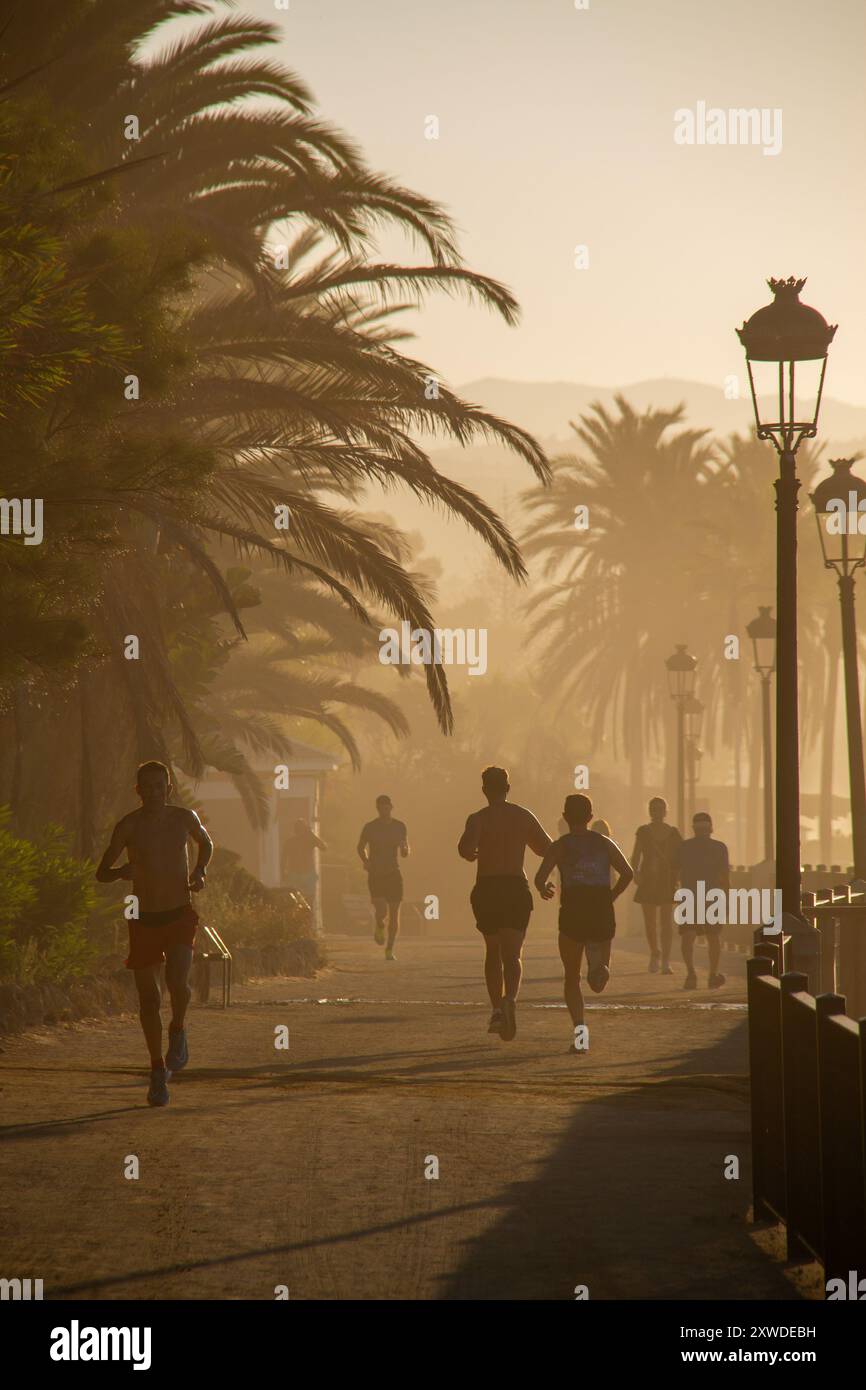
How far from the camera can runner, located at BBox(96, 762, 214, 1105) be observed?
10023 millimetres

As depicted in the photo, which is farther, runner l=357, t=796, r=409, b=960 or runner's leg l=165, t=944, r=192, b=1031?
runner l=357, t=796, r=409, b=960

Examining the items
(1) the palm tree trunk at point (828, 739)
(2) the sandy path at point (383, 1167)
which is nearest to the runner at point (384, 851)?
(2) the sandy path at point (383, 1167)

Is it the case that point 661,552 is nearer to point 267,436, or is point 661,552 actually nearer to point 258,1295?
point 267,436

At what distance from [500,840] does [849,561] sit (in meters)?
6.30

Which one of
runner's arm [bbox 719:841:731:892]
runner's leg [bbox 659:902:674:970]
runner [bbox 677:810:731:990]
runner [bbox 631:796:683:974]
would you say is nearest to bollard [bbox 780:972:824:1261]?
runner [bbox 677:810:731:990]

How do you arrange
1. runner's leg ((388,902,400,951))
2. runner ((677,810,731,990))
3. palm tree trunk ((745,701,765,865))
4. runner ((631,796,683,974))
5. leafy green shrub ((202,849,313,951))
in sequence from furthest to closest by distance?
palm tree trunk ((745,701,765,865))
runner's leg ((388,902,400,951))
runner ((631,796,683,974))
leafy green shrub ((202,849,313,951))
runner ((677,810,731,990))

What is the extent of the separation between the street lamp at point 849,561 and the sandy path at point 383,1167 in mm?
5054

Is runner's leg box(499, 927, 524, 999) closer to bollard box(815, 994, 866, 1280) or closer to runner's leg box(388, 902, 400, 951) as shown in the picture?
bollard box(815, 994, 866, 1280)

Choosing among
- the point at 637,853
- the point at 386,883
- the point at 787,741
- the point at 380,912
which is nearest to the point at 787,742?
the point at 787,741

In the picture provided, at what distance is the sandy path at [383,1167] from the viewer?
6211 millimetres

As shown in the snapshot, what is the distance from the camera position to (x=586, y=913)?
42.4 ft

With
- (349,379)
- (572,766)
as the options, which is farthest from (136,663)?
(572,766)

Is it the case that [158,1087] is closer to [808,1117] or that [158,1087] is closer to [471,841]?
[471,841]
